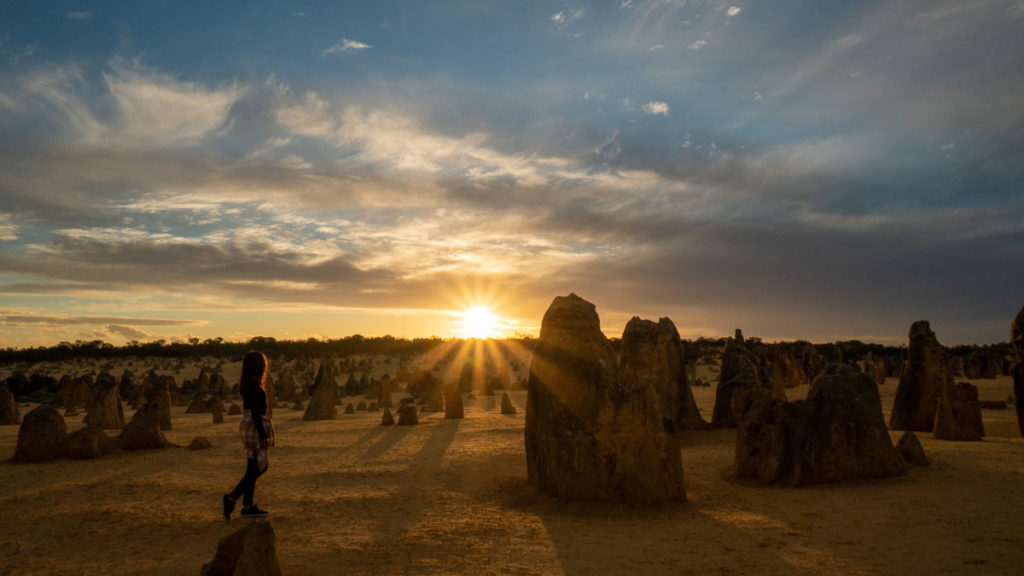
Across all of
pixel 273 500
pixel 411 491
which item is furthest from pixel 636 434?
pixel 273 500

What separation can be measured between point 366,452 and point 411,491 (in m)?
3.99

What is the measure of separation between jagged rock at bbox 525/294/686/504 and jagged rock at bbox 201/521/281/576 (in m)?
4.19

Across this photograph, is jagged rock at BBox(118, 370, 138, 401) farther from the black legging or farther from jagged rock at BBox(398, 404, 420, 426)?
the black legging

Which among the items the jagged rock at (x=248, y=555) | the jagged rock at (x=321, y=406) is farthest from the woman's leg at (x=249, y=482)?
the jagged rock at (x=321, y=406)

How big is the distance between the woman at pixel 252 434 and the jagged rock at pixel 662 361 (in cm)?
856

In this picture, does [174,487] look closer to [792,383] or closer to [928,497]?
[928,497]

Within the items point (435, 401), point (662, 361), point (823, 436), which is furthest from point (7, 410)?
point (823, 436)

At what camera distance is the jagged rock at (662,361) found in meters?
14.5

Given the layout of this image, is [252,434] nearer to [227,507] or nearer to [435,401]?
[227,507]

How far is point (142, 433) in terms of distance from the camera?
503 inches

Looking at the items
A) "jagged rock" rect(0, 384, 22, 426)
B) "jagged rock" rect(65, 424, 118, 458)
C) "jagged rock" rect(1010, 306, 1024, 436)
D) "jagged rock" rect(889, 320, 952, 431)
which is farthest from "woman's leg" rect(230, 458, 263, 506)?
"jagged rock" rect(0, 384, 22, 426)

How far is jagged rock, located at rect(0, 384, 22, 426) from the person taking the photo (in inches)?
722

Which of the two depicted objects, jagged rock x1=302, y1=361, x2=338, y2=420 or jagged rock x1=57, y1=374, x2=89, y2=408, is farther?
jagged rock x1=57, y1=374, x2=89, y2=408

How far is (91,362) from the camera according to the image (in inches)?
2136
